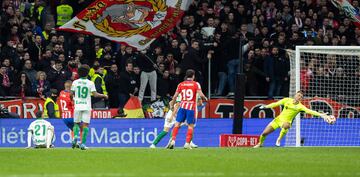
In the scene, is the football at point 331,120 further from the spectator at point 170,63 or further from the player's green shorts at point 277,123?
the spectator at point 170,63

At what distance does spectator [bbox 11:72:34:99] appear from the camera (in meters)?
31.2

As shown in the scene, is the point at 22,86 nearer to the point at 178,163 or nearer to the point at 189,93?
the point at 189,93

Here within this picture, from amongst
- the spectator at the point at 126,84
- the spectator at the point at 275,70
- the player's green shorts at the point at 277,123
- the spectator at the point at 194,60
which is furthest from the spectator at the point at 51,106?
the player's green shorts at the point at 277,123

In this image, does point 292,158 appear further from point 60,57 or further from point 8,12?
point 8,12

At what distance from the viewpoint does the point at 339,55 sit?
3180cm

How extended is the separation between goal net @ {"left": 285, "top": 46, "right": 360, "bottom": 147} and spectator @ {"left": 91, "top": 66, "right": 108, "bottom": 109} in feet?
18.0

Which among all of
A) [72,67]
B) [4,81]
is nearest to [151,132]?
[72,67]

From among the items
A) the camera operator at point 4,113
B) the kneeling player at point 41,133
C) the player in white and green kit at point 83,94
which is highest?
the player in white and green kit at point 83,94

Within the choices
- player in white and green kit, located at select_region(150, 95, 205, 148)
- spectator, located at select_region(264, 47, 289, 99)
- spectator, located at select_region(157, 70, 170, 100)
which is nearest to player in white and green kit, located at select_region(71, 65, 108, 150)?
player in white and green kit, located at select_region(150, 95, 205, 148)

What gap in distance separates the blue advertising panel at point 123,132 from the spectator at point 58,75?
1065 millimetres

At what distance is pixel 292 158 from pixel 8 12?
14605mm

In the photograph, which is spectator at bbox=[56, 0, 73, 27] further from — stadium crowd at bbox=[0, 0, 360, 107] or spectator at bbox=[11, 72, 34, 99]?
spectator at bbox=[11, 72, 34, 99]

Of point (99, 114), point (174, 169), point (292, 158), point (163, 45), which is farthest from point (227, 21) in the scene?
point (174, 169)

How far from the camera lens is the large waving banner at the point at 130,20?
30.7m
